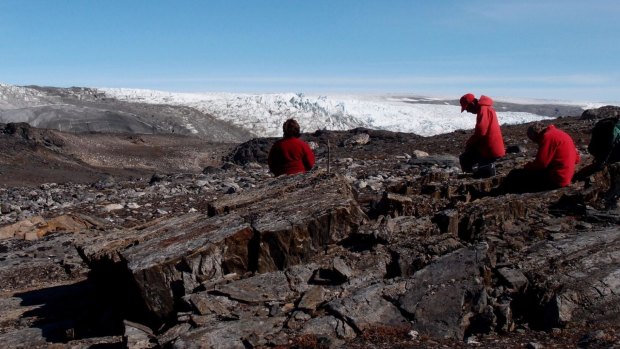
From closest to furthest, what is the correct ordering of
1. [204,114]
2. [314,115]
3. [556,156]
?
[556,156]
[314,115]
[204,114]

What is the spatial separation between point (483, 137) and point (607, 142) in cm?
154

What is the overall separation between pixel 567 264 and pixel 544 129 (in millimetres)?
2390

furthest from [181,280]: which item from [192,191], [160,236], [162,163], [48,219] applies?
[162,163]

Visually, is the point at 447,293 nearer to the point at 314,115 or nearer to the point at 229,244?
the point at 229,244

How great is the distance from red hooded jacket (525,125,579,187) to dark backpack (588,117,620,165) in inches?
35.8

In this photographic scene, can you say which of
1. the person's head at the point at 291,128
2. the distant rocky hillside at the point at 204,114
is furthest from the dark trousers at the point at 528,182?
the distant rocky hillside at the point at 204,114

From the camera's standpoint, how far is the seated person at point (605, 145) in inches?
348

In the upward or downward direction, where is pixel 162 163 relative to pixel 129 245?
downward

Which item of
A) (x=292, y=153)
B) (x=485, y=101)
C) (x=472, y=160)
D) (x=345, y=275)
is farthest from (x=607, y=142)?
(x=345, y=275)

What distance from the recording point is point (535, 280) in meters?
6.10

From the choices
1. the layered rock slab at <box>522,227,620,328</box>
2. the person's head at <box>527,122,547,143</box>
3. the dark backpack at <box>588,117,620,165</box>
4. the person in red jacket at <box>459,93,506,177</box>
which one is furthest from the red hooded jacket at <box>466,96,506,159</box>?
the layered rock slab at <box>522,227,620,328</box>

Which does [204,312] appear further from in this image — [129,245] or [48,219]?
[48,219]

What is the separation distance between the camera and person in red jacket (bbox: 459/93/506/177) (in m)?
9.27

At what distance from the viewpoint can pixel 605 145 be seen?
8.98 m
